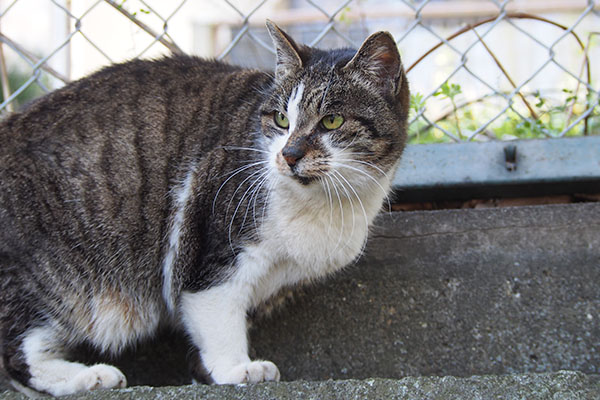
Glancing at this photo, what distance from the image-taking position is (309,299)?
2102mm

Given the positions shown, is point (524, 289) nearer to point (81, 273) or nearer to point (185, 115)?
point (185, 115)

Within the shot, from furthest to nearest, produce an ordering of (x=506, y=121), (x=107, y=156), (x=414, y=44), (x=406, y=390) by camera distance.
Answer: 1. (x=414, y=44)
2. (x=506, y=121)
3. (x=107, y=156)
4. (x=406, y=390)

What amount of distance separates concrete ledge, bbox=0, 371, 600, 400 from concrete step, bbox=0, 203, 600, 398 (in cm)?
44

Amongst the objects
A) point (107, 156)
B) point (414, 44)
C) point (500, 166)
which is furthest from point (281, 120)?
point (414, 44)

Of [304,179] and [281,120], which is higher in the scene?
[281,120]

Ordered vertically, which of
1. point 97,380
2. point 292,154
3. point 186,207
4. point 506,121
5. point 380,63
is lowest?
point 97,380

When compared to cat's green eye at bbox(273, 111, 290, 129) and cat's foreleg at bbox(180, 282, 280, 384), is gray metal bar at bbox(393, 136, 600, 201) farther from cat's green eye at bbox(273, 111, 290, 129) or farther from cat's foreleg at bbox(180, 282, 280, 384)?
cat's foreleg at bbox(180, 282, 280, 384)

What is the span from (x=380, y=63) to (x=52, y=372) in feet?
4.07

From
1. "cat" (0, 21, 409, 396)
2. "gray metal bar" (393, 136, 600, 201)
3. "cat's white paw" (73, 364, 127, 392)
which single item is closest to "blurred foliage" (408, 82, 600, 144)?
"gray metal bar" (393, 136, 600, 201)

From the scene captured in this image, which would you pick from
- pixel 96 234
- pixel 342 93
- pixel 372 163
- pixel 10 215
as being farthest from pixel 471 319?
pixel 10 215

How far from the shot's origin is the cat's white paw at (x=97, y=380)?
173cm

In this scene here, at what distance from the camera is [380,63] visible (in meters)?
1.83

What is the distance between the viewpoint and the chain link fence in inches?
105

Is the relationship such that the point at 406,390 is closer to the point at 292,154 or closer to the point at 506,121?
the point at 292,154
